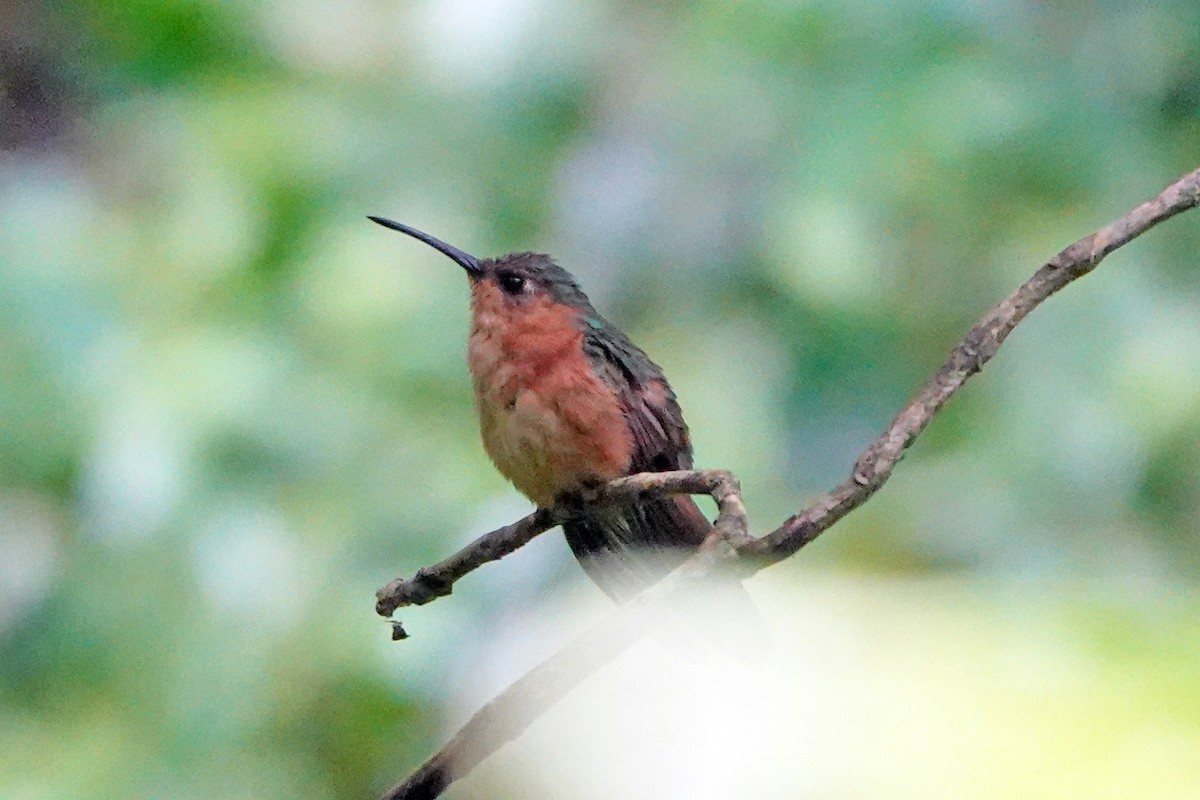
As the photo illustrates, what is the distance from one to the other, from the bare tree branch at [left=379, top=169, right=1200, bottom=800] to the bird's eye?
2.84 ft

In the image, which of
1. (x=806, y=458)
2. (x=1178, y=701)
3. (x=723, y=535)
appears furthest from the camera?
(x=806, y=458)

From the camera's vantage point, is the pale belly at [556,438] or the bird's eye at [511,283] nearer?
the pale belly at [556,438]

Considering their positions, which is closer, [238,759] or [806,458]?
[238,759]

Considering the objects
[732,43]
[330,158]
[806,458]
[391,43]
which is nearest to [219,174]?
[330,158]

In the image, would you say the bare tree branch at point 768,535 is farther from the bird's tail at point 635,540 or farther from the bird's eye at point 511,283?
the bird's eye at point 511,283

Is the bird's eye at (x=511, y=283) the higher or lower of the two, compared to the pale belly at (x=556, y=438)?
higher

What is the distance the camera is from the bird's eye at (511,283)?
172cm

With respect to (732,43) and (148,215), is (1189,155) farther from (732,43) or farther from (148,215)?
(148,215)

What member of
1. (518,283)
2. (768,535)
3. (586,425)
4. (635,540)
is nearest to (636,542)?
(635,540)

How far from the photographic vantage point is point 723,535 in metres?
0.81

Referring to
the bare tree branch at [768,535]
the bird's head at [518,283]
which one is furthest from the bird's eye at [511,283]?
the bare tree branch at [768,535]

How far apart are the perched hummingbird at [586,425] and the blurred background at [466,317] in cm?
31

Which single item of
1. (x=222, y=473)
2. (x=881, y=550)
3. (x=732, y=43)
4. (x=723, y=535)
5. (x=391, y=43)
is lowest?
(x=723, y=535)

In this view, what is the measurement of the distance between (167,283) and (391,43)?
22.7 inches
